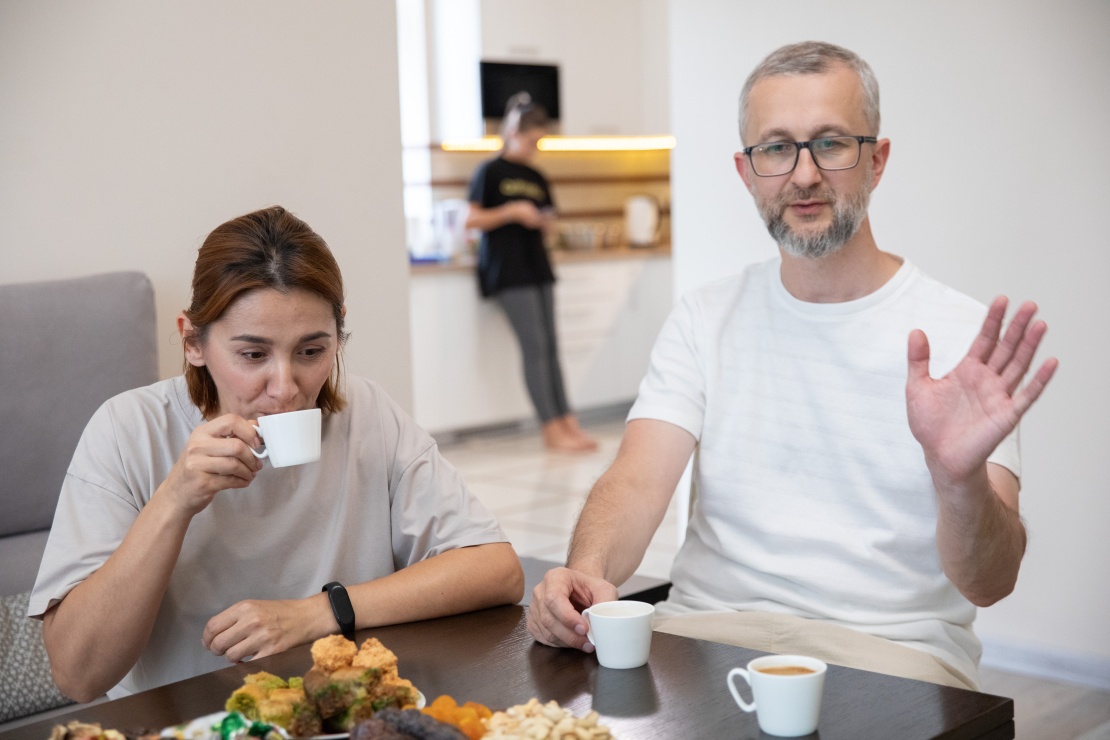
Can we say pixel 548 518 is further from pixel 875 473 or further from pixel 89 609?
pixel 89 609

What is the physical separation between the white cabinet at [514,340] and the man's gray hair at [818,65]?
4.10m

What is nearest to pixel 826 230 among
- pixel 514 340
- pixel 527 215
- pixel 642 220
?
pixel 527 215

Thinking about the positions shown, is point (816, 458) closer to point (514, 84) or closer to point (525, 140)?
point (525, 140)

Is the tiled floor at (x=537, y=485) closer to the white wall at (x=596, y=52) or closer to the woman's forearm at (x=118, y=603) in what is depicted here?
the white wall at (x=596, y=52)

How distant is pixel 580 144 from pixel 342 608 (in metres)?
6.01

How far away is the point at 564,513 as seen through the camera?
4.54 m

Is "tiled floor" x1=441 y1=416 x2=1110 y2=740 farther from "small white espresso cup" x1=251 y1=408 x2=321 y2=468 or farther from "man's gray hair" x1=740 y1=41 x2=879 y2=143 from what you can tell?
"small white espresso cup" x1=251 y1=408 x2=321 y2=468

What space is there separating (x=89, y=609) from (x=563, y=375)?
16.0 ft

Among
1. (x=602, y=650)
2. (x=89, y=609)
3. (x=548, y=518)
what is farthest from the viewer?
(x=548, y=518)

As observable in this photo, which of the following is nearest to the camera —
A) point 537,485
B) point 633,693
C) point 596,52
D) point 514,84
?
point 633,693

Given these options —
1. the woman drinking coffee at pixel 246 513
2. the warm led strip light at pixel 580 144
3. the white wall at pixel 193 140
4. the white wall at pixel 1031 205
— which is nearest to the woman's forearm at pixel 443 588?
the woman drinking coffee at pixel 246 513

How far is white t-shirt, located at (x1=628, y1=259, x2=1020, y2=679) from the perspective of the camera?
64.6 inches

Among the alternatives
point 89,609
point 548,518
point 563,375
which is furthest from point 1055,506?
point 563,375

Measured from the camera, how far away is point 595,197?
743cm
